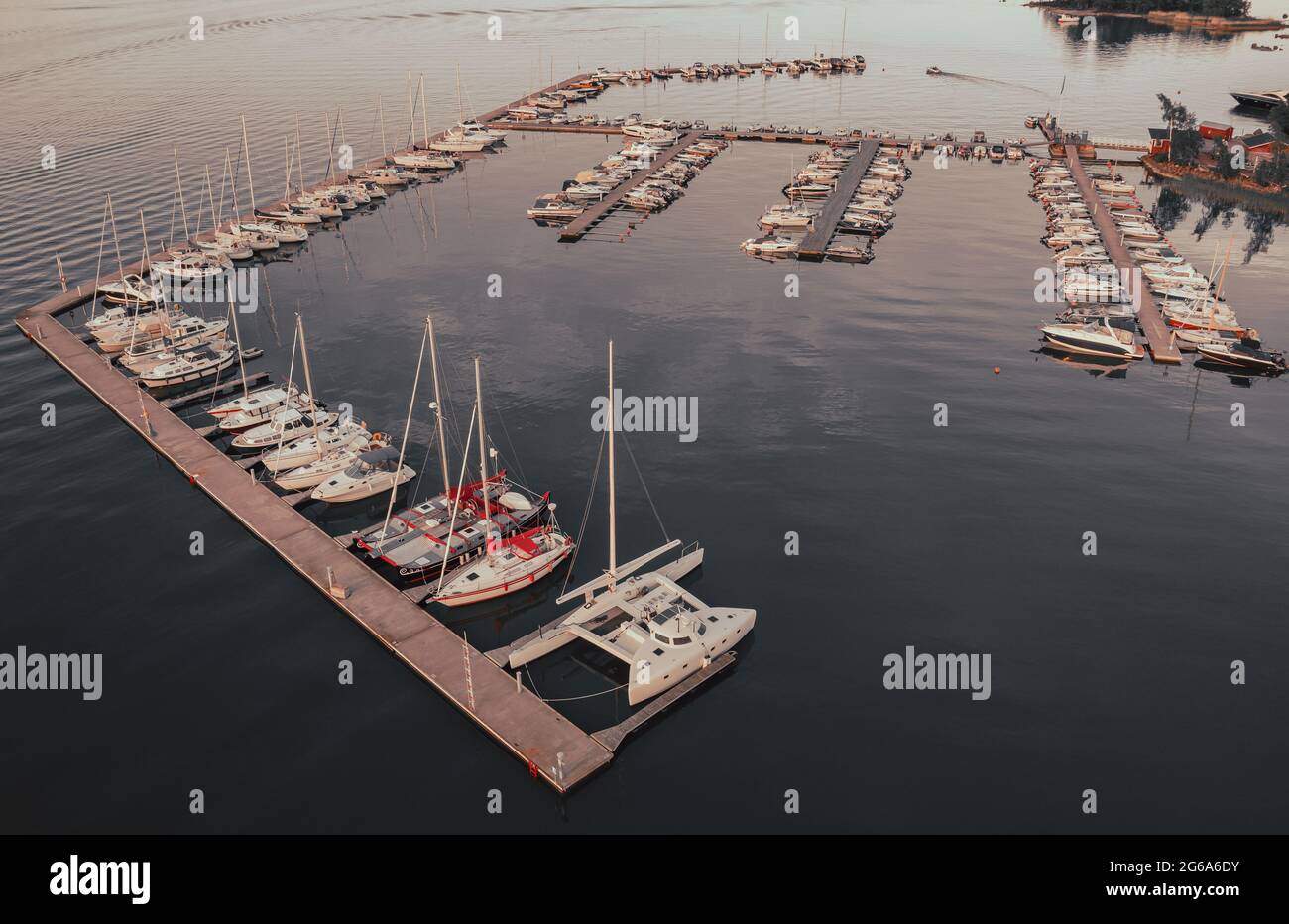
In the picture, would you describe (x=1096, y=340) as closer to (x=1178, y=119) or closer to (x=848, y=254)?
(x=848, y=254)

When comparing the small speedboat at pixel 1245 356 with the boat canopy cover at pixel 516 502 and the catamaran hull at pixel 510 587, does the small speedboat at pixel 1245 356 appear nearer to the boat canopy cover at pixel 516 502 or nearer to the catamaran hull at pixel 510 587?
the catamaran hull at pixel 510 587

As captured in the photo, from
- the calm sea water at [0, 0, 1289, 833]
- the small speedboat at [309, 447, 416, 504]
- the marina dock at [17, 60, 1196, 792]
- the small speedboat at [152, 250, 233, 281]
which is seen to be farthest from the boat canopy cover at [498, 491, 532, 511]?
the small speedboat at [152, 250, 233, 281]

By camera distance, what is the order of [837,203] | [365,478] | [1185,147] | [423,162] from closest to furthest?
[365,478]
[837,203]
[1185,147]
[423,162]

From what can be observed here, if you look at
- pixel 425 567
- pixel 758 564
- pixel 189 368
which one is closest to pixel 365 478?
pixel 425 567

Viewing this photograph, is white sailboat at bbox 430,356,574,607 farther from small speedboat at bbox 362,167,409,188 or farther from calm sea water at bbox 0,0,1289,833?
small speedboat at bbox 362,167,409,188

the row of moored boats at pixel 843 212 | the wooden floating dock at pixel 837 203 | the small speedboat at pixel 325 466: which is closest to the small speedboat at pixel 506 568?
the small speedboat at pixel 325 466
